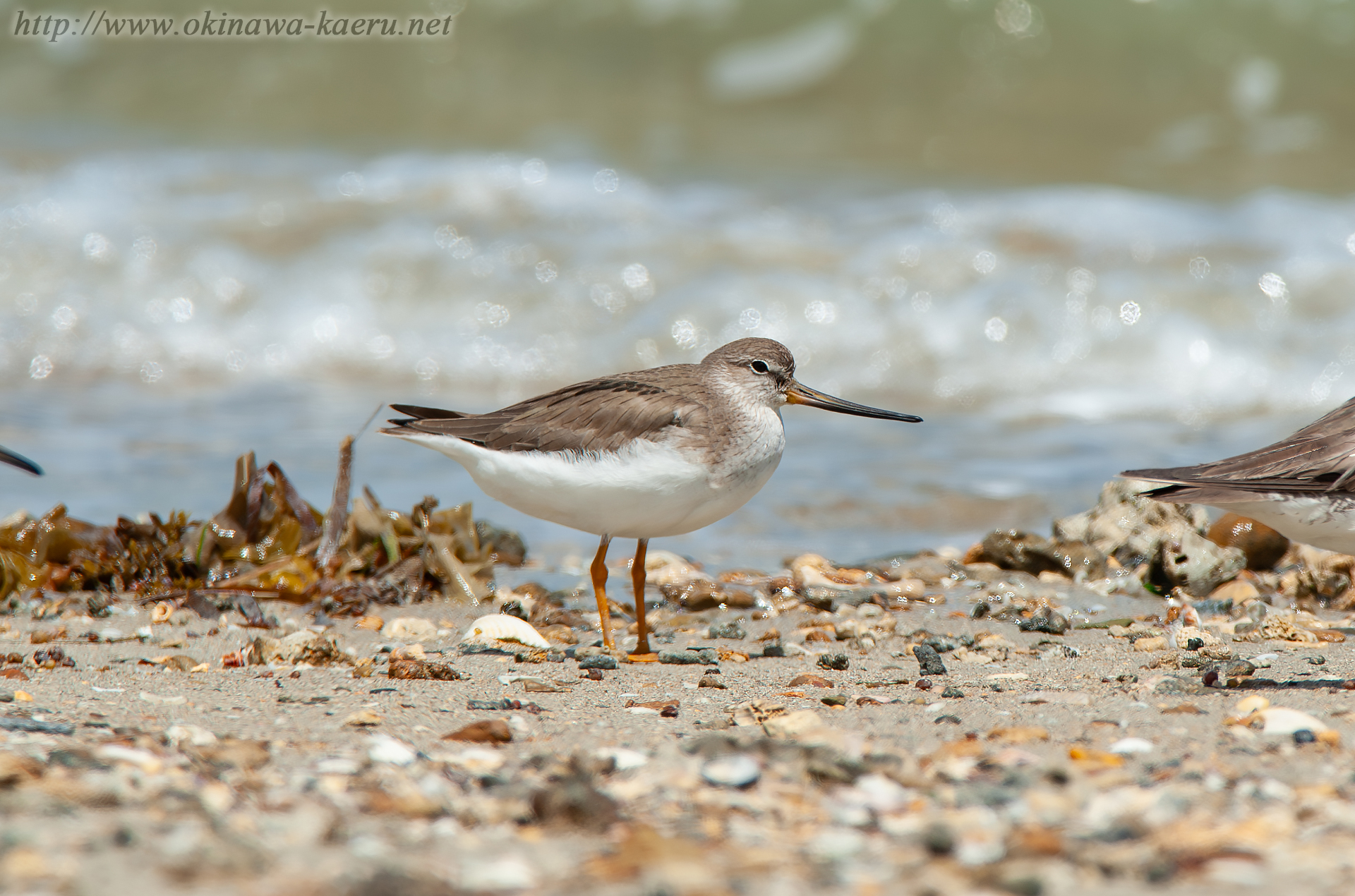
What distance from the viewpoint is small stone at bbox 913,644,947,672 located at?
4.12 metres

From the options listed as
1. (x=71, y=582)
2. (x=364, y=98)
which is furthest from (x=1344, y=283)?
(x=364, y=98)

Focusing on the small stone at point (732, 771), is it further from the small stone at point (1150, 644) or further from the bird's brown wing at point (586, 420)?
the small stone at point (1150, 644)

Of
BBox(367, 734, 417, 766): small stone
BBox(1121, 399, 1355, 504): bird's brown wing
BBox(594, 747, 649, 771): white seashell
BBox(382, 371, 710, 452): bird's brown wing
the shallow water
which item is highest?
the shallow water

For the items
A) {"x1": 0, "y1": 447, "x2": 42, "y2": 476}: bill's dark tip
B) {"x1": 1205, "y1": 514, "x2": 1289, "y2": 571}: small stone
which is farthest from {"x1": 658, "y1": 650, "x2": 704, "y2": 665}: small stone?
{"x1": 1205, "y1": 514, "x2": 1289, "y2": 571}: small stone

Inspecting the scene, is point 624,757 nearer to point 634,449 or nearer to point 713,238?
point 634,449

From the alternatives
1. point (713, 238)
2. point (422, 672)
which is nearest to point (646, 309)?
point (713, 238)

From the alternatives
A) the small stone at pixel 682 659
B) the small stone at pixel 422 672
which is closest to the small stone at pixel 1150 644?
the small stone at pixel 682 659

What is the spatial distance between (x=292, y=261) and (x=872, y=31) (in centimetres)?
852

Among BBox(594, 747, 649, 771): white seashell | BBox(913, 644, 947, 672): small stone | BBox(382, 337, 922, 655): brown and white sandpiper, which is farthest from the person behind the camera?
BBox(382, 337, 922, 655): brown and white sandpiper

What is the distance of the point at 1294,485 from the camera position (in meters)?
3.91

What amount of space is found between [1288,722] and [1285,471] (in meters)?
1.17

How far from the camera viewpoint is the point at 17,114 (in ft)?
48.8

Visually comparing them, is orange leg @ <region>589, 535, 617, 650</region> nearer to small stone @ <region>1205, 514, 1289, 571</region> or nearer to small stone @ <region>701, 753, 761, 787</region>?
small stone @ <region>701, 753, 761, 787</region>

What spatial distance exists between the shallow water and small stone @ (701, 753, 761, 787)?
4.21m
